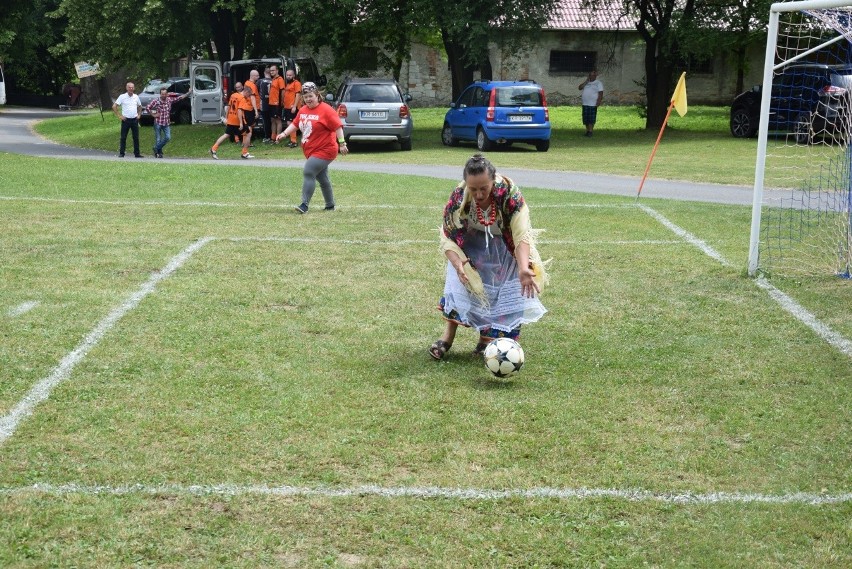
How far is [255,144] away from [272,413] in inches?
903

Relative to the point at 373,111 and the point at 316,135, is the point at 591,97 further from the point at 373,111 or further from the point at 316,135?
the point at 316,135

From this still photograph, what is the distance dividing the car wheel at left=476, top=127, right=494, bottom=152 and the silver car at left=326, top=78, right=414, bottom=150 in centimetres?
179

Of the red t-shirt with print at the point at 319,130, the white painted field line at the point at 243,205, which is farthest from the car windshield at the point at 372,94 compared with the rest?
the red t-shirt with print at the point at 319,130

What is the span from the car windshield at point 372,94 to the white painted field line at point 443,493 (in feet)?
73.2

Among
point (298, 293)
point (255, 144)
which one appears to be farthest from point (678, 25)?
point (298, 293)

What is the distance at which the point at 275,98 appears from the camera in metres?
27.2

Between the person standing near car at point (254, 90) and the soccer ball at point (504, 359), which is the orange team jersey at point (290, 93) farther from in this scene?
the soccer ball at point (504, 359)

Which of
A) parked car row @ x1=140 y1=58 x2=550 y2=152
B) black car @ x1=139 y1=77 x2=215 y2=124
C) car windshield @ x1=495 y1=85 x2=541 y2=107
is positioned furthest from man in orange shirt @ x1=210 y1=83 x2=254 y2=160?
black car @ x1=139 y1=77 x2=215 y2=124

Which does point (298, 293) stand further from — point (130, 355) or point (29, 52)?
point (29, 52)

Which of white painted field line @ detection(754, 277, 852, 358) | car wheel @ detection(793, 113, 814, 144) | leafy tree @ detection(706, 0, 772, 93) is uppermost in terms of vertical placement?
leafy tree @ detection(706, 0, 772, 93)

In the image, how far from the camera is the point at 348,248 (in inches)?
455

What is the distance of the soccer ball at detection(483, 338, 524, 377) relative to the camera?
656 centimetres

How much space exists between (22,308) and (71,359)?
164 cm

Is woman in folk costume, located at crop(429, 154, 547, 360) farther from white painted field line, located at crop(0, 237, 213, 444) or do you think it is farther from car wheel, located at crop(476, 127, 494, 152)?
car wheel, located at crop(476, 127, 494, 152)
